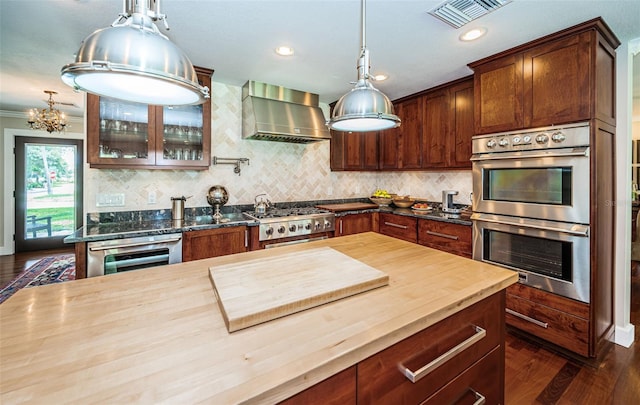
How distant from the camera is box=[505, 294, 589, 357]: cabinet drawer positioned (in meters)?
2.01

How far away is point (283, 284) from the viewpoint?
40.9 inches

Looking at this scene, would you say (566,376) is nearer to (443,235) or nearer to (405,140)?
(443,235)

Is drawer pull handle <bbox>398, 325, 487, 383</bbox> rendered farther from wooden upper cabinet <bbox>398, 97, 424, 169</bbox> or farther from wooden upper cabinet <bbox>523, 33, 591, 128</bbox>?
wooden upper cabinet <bbox>398, 97, 424, 169</bbox>

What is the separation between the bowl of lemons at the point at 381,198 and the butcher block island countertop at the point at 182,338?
2.86 meters

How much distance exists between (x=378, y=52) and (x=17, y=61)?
3.46m

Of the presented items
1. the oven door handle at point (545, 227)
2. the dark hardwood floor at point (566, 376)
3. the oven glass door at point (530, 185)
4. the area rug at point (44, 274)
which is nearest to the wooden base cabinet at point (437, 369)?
the dark hardwood floor at point (566, 376)

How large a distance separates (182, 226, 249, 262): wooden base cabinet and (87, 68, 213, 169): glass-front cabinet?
2.39 ft

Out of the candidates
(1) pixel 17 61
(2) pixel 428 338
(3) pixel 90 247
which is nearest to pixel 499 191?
(2) pixel 428 338

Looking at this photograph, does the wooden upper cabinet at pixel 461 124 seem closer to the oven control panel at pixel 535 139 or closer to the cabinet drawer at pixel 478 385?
the oven control panel at pixel 535 139

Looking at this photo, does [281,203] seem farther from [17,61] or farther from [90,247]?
[17,61]

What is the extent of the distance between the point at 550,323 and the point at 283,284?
7.57 feet

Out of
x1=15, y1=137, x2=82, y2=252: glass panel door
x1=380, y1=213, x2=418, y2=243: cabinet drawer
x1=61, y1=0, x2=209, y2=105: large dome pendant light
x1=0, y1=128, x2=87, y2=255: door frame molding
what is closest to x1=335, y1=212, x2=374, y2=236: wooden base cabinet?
x1=380, y1=213, x2=418, y2=243: cabinet drawer

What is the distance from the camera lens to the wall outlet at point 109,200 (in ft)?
8.61

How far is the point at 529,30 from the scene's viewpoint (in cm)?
205
